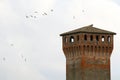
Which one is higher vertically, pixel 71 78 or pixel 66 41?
pixel 66 41

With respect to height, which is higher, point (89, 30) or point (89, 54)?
point (89, 30)

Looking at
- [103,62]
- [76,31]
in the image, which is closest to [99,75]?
[103,62]

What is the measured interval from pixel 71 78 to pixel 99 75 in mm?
2827

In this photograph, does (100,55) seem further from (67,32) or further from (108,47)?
(67,32)

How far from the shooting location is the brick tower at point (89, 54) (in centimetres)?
4972

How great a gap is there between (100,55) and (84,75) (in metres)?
2.73

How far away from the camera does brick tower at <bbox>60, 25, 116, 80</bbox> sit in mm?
49719

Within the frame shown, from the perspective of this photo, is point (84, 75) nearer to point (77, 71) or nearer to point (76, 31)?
point (77, 71)

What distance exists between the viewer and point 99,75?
49.8m

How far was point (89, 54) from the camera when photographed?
5016 cm

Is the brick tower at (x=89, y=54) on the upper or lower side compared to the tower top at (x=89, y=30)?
lower

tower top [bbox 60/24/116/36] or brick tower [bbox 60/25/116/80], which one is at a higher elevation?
tower top [bbox 60/24/116/36]

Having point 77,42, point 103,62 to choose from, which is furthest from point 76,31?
point 103,62

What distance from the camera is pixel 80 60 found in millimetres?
49969
